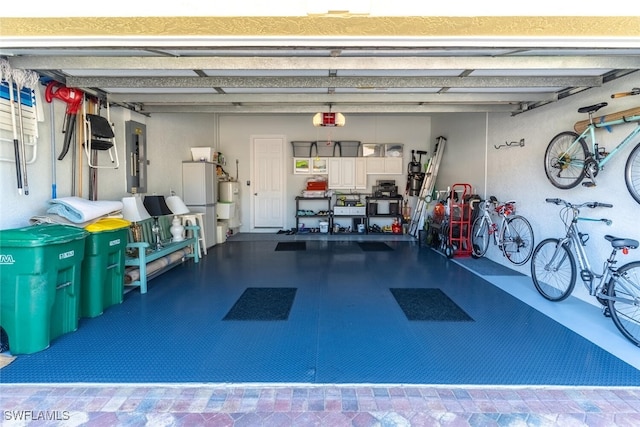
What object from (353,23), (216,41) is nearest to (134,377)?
(216,41)

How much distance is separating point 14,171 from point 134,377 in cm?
217

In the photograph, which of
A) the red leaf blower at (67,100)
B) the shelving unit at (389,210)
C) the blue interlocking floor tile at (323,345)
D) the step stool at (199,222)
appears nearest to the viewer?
the blue interlocking floor tile at (323,345)

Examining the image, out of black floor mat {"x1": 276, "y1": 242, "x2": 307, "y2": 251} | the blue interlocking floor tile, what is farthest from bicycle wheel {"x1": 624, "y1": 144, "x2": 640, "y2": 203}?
black floor mat {"x1": 276, "y1": 242, "x2": 307, "y2": 251}

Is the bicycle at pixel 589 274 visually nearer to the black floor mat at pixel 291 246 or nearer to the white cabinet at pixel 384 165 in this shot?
the black floor mat at pixel 291 246

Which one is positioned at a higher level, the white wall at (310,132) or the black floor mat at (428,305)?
the white wall at (310,132)

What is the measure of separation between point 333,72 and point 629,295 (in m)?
3.04

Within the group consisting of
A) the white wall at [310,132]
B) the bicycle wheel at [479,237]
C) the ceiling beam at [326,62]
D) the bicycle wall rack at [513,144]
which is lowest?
the bicycle wheel at [479,237]

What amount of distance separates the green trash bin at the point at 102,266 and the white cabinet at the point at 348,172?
5.56 metres

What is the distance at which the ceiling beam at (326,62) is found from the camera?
9.32 ft

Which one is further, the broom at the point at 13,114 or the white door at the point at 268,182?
the white door at the point at 268,182

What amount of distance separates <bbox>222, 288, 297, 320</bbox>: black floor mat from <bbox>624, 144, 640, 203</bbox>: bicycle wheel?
10.4 ft

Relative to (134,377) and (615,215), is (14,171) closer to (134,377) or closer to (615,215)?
(134,377)

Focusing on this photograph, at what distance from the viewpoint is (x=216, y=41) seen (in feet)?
7.04

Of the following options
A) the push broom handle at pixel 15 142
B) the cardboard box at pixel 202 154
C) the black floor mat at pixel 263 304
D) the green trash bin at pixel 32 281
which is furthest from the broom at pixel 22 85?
the cardboard box at pixel 202 154
